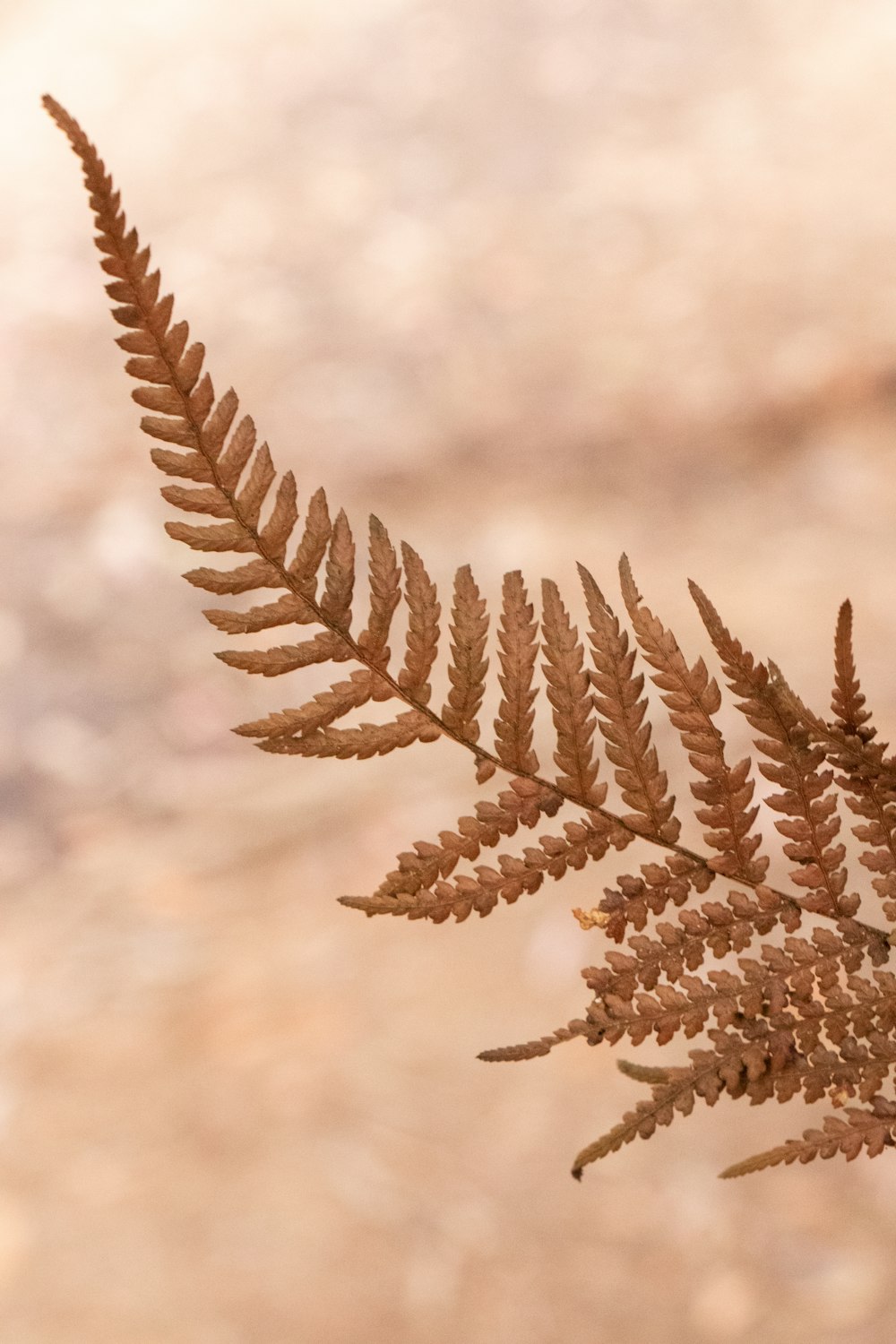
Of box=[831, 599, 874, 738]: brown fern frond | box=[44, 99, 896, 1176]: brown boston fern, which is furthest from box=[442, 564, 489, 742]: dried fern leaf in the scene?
box=[831, 599, 874, 738]: brown fern frond

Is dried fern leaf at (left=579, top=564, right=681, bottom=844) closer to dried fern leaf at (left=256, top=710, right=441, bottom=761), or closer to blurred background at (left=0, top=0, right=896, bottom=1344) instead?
dried fern leaf at (left=256, top=710, right=441, bottom=761)

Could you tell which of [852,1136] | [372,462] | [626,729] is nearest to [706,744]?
[626,729]

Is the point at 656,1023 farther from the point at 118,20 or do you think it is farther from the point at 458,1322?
the point at 118,20

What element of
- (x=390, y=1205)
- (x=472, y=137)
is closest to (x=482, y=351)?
(x=472, y=137)

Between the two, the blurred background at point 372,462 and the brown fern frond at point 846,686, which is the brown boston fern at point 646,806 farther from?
the blurred background at point 372,462

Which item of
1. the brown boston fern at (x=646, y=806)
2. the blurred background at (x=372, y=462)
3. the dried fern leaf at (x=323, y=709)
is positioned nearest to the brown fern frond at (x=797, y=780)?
the brown boston fern at (x=646, y=806)

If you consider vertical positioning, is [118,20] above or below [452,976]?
above
